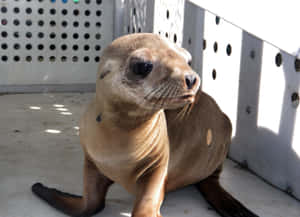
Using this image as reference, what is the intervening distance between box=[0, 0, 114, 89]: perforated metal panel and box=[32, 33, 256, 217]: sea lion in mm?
1392

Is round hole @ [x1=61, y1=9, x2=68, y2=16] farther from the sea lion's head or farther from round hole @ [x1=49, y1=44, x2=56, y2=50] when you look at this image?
the sea lion's head

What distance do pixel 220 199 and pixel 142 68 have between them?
2.13ft

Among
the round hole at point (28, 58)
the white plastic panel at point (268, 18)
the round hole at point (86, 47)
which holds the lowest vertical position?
the round hole at point (28, 58)

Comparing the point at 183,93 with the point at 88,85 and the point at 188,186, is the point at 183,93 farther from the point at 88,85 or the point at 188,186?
the point at 88,85

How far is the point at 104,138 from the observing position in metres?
1.34

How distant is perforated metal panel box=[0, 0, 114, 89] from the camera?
2879 millimetres

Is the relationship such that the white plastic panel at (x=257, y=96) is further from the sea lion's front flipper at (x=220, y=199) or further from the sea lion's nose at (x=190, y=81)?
the sea lion's nose at (x=190, y=81)

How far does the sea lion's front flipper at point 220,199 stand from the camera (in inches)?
61.3

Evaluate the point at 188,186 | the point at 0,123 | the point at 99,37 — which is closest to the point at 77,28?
the point at 99,37

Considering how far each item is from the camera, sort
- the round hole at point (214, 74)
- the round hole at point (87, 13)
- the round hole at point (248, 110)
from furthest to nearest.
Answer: the round hole at point (87, 13) < the round hole at point (214, 74) < the round hole at point (248, 110)

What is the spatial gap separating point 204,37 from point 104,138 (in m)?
0.99

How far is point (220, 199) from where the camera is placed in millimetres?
1632

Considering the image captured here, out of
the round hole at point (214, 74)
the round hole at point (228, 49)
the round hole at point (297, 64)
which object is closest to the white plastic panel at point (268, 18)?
the round hole at point (297, 64)

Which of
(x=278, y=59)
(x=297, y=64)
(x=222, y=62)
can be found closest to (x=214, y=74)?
(x=222, y=62)
